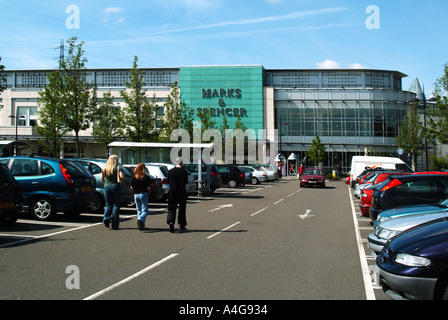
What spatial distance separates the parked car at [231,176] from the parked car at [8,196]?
75.7 feet

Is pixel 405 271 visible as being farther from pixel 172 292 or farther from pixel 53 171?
pixel 53 171

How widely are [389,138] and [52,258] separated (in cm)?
6798

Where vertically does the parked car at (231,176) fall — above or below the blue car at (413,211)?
above

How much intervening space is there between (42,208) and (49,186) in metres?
0.65

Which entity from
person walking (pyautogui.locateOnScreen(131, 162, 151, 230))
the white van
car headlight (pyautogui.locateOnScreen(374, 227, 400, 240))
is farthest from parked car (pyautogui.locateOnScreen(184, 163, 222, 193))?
car headlight (pyautogui.locateOnScreen(374, 227, 400, 240))

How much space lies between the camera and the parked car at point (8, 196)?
9.98m

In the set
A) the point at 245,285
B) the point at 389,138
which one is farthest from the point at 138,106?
the point at 389,138

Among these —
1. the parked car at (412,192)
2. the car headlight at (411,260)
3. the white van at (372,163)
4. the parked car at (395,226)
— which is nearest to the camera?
the car headlight at (411,260)

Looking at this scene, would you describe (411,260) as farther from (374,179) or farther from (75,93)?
(75,93)

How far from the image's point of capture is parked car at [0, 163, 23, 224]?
32.8 ft

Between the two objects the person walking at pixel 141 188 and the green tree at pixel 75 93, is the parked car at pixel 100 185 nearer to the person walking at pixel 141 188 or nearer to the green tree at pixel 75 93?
the person walking at pixel 141 188

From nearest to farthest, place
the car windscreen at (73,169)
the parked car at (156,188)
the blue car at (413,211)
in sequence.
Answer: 1. the blue car at (413,211)
2. the car windscreen at (73,169)
3. the parked car at (156,188)

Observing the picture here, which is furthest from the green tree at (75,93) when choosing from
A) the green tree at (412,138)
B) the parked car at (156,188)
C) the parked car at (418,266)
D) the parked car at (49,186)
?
the green tree at (412,138)

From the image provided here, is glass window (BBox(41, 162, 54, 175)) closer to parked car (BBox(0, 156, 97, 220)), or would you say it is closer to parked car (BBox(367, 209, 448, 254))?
parked car (BBox(0, 156, 97, 220))
